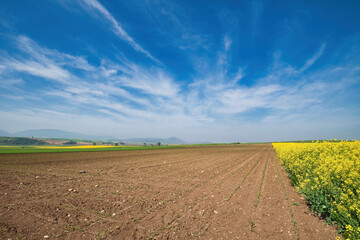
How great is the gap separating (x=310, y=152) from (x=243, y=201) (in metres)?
5.66

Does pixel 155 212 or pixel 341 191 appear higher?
pixel 341 191

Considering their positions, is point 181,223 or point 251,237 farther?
point 181,223

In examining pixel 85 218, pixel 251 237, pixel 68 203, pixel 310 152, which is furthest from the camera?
pixel 310 152

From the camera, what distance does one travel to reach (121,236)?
506cm

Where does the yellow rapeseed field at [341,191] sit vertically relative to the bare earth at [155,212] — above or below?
above

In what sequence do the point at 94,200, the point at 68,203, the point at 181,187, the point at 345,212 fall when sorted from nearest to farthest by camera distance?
the point at 345,212, the point at 68,203, the point at 94,200, the point at 181,187

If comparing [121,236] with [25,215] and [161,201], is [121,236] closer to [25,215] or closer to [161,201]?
[161,201]

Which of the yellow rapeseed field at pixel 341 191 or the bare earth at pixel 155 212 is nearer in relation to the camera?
the yellow rapeseed field at pixel 341 191

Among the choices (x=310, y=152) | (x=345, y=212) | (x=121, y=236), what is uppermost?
(x=310, y=152)

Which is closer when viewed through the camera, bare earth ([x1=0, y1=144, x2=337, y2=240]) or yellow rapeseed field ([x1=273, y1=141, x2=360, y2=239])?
yellow rapeseed field ([x1=273, y1=141, x2=360, y2=239])

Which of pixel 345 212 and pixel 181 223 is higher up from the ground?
pixel 345 212

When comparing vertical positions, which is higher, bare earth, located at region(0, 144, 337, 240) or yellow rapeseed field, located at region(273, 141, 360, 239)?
yellow rapeseed field, located at region(273, 141, 360, 239)

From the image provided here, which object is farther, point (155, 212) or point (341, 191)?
point (155, 212)

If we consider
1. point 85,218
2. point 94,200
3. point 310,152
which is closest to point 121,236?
point 85,218
